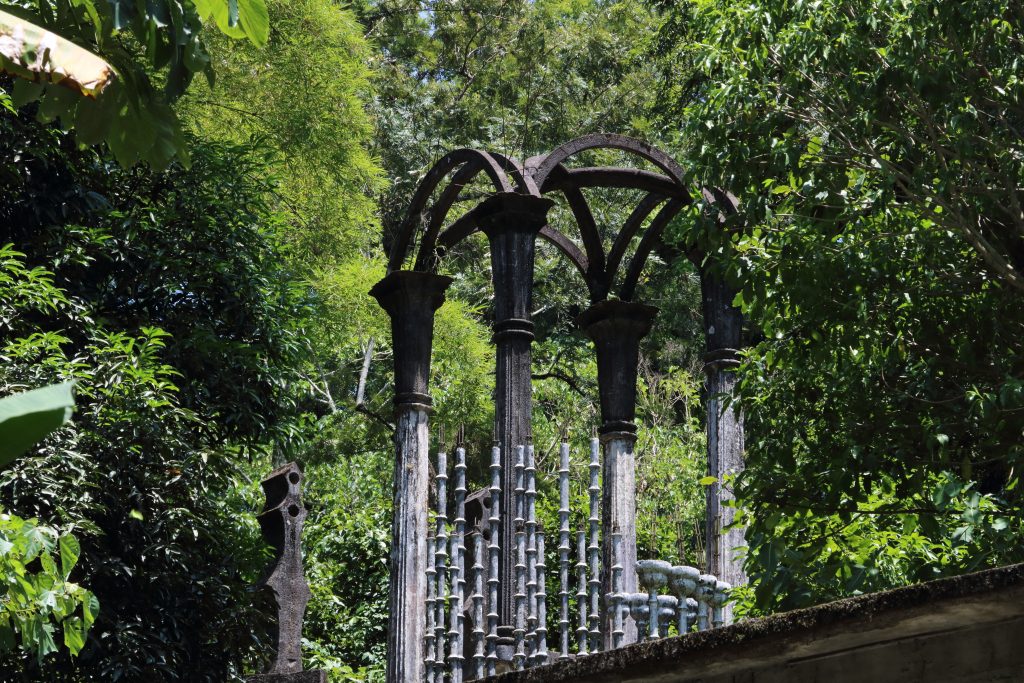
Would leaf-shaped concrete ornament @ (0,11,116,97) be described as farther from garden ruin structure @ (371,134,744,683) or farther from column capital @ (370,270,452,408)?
column capital @ (370,270,452,408)

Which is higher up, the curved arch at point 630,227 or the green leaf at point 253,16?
the curved arch at point 630,227

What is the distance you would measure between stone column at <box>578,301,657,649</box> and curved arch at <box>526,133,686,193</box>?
104 cm

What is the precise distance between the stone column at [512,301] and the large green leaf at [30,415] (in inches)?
310

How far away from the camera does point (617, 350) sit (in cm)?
1102

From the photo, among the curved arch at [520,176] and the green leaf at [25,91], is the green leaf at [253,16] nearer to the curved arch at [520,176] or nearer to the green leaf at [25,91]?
the green leaf at [25,91]

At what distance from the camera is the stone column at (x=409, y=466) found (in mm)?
9516

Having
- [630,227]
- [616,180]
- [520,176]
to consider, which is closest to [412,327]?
[520,176]

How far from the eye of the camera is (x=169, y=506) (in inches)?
478

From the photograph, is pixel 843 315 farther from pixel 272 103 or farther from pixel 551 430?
pixel 551 430

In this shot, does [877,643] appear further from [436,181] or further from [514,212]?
[436,181]

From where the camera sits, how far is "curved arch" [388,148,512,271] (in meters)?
9.92

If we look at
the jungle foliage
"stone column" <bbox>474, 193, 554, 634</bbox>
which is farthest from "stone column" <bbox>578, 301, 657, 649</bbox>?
"stone column" <bbox>474, 193, 554, 634</bbox>

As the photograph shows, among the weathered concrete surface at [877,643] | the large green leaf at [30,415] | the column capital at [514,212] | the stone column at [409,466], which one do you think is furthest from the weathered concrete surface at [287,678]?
the large green leaf at [30,415]

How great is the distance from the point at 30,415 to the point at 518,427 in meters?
7.97
